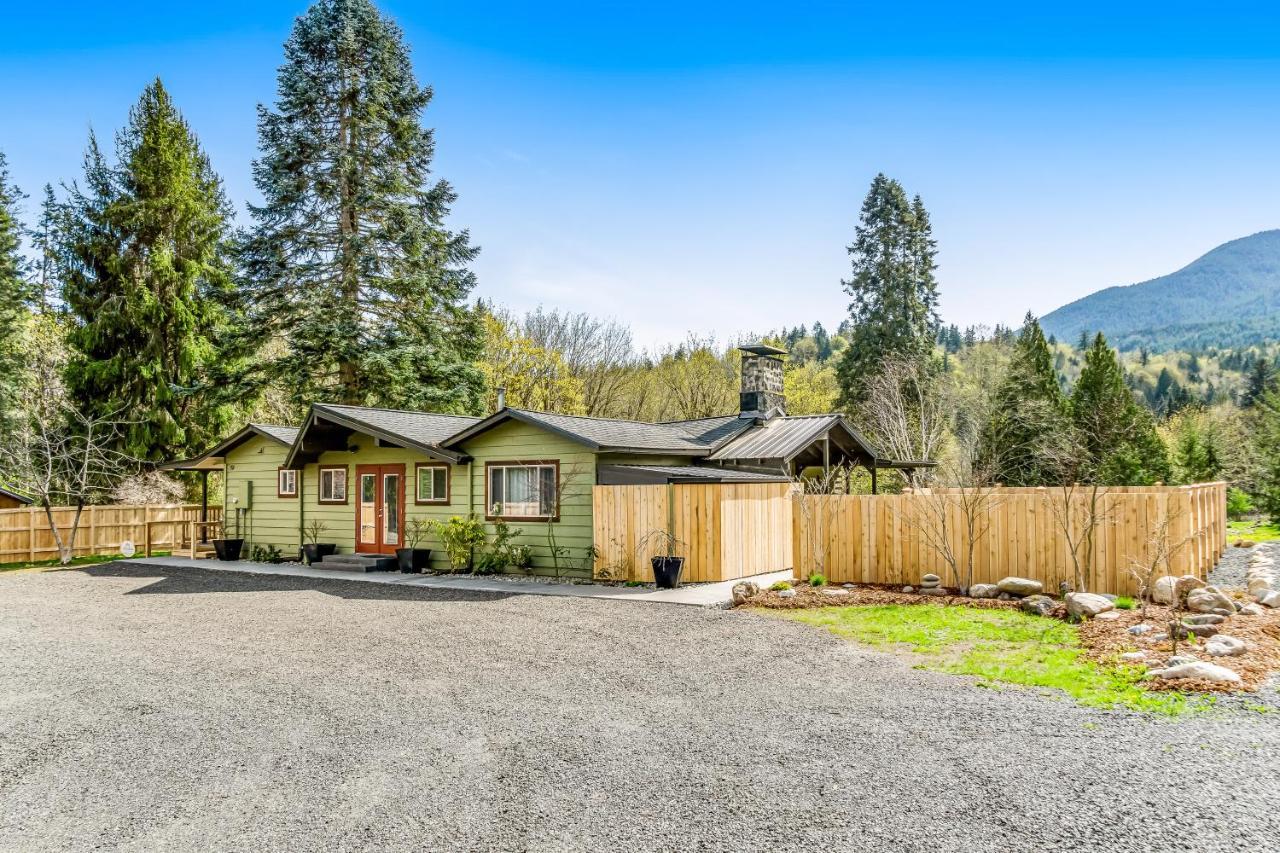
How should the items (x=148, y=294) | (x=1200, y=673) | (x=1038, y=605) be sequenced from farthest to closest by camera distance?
(x=148, y=294) < (x=1038, y=605) < (x=1200, y=673)

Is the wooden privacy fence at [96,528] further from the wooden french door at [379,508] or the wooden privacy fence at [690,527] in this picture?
the wooden privacy fence at [690,527]

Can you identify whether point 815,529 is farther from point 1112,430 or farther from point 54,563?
point 1112,430

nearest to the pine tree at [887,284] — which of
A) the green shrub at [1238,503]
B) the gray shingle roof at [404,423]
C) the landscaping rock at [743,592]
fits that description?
the green shrub at [1238,503]

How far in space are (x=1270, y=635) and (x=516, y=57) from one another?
14852 mm

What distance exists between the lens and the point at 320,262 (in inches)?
923

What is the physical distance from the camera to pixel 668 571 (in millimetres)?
12648

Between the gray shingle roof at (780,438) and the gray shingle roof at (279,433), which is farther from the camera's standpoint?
the gray shingle roof at (279,433)

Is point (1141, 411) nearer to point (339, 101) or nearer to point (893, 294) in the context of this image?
point (893, 294)

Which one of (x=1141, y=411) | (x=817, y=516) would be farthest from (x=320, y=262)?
(x=1141, y=411)

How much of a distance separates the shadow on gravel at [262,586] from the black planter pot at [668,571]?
7.76ft

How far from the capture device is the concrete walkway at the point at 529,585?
1160 cm

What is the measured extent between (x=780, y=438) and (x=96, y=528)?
17360mm

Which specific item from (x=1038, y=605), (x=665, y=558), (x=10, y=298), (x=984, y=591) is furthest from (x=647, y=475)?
(x=10, y=298)

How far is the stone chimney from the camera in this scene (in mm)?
18281
